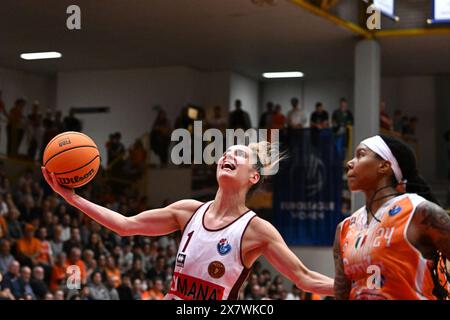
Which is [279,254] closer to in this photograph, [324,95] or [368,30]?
[368,30]

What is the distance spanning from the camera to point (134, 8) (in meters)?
15.2

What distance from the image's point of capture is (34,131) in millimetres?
18281

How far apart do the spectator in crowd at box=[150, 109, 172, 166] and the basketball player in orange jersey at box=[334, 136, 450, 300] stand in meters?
15.0

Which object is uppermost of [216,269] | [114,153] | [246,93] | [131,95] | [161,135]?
[246,93]

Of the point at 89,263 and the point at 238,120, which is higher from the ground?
the point at 238,120

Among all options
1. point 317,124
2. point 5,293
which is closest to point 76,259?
point 5,293

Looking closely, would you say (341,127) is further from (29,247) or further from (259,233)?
(259,233)

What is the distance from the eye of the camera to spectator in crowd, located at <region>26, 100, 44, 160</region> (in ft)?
59.7

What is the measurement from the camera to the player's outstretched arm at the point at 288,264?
5.07m

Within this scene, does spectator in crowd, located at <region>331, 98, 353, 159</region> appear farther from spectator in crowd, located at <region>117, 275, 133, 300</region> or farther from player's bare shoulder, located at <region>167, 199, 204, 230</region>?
player's bare shoulder, located at <region>167, 199, 204, 230</region>

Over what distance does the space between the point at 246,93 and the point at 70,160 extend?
16.7 meters

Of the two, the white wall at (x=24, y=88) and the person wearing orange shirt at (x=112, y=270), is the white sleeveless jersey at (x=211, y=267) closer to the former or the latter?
the person wearing orange shirt at (x=112, y=270)

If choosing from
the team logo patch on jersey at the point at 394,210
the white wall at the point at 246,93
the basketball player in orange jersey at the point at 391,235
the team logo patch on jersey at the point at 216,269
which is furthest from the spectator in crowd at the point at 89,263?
the team logo patch on jersey at the point at 394,210

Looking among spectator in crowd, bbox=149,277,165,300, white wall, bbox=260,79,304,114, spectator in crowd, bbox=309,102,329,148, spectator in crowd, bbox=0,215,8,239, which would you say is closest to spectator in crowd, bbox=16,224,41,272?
spectator in crowd, bbox=0,215,8,239
